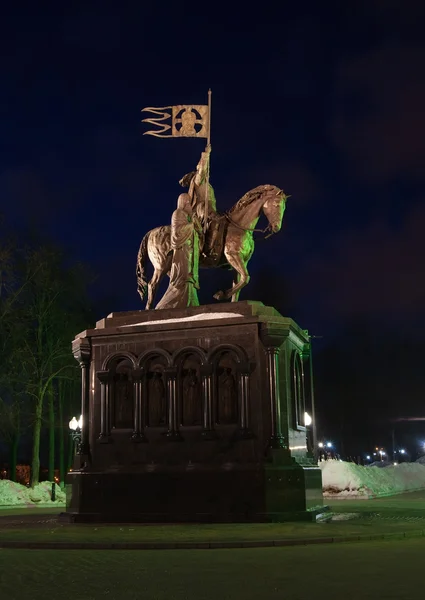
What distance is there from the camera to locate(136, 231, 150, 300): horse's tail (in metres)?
24.5

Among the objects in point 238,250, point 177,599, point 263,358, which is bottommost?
point 177,599

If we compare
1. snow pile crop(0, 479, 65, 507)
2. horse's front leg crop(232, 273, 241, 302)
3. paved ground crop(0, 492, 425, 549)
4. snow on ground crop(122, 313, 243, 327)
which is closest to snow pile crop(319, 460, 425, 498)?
snow pile crop(0, 479, 65, 507)

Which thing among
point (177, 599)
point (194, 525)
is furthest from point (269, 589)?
point (194, 525)

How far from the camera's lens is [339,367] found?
62.4 meters

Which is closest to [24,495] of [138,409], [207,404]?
[138,409]

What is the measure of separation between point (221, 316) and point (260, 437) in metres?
3.26

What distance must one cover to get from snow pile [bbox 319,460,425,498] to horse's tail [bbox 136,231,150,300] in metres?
15.7

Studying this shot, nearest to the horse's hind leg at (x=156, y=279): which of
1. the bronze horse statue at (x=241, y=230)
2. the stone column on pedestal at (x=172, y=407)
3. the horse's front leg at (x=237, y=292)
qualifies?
the bronze horse statue at (x=241, y=230)

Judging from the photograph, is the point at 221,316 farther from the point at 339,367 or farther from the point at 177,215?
the point at 339,367

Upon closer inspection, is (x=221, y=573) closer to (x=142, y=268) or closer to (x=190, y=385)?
(x=190, y=385)

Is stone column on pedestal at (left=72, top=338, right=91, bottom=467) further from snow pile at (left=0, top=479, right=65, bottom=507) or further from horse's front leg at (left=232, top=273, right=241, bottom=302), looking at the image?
snow pile at (left=0, top=479, right=65, bottom=507)

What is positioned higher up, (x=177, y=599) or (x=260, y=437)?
(x=260, y=437)

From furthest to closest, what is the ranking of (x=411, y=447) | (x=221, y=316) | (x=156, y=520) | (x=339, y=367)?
(x=411, y=447), (x=339, y=367), (x=221, y=316), (x=156, y=520)

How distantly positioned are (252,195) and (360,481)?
61.7 feet
